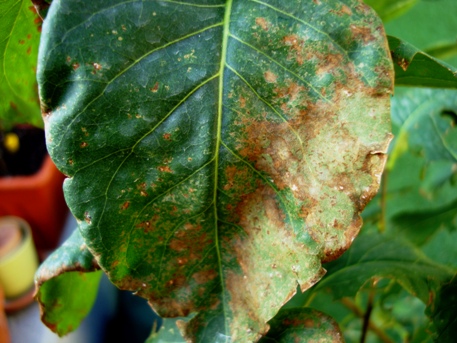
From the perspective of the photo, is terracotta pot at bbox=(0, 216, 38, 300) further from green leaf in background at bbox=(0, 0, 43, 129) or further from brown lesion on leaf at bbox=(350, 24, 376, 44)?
brown lesion on leaf at bbox=(350, 24, 376, 44)

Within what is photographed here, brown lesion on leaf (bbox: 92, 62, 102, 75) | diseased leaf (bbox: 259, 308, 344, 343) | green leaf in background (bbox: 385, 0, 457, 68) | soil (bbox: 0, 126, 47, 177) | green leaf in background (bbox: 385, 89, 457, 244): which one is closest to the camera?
brown lesion on leaf (bbox: 92, 62, 102, 75)

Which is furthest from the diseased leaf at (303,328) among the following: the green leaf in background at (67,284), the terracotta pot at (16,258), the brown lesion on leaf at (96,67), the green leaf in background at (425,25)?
the green leaf in background at (425,25)

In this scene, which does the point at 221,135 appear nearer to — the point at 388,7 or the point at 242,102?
the point at 242,102

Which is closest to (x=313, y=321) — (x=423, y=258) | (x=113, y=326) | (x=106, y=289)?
(x=423, y=258)

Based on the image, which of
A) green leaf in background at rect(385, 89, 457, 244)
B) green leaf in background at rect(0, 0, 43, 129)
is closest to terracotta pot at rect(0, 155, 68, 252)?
green leaf in background at rect(0, 0, 43, 129)

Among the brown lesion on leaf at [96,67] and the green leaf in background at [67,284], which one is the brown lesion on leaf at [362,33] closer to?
the brown lesion on leaf at [96,67]

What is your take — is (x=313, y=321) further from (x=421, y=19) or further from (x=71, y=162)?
(x=421, y=19)

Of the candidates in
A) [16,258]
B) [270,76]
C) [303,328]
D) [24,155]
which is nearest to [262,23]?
[270,76]
